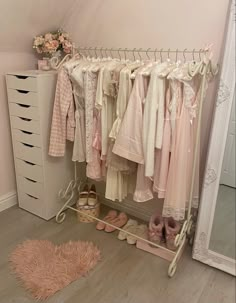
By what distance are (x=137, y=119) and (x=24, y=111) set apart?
0.94 meters

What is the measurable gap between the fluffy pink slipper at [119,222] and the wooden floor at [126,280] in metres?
0.06

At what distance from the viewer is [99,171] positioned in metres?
1.83

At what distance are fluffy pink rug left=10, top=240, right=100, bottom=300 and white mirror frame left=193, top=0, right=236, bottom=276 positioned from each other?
70 centimetres

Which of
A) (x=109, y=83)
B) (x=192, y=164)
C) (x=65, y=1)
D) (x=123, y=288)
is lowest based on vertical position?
(x=123, y=288)

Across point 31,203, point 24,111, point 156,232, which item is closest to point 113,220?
point 156,232

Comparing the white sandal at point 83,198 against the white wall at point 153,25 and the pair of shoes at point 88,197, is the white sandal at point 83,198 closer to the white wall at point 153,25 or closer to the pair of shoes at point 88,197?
the pair of shoes at point 88,197

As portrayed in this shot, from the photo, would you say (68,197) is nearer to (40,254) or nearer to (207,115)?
(40,254)

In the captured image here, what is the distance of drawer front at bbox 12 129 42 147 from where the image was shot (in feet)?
6.48

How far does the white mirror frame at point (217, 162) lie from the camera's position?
4.59 feet

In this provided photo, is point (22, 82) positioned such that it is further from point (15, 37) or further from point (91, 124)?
point (91, 124)

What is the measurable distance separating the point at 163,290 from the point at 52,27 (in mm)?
2025

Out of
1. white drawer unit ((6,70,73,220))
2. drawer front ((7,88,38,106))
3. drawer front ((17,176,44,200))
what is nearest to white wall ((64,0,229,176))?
white drawer unit ((6,70,73,220))

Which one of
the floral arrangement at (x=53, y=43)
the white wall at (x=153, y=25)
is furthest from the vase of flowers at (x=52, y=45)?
the white wall at (x=153, y=25)

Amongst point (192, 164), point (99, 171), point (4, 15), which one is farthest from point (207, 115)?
point (4, 15)
